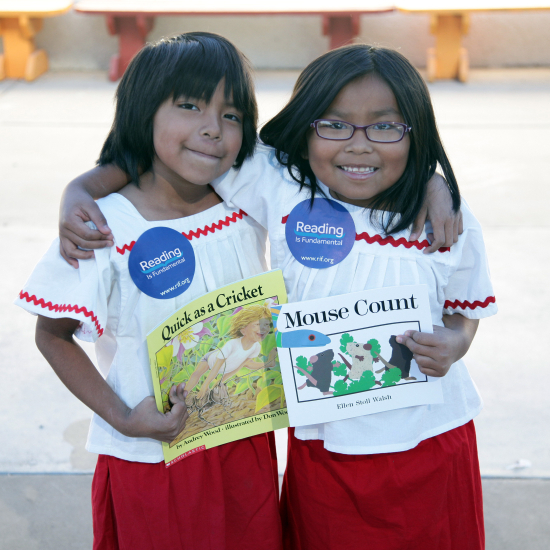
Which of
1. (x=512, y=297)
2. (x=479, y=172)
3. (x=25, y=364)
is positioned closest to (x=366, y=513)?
(x=25, y=364)

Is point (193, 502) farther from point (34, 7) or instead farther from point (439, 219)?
point (34, 7)

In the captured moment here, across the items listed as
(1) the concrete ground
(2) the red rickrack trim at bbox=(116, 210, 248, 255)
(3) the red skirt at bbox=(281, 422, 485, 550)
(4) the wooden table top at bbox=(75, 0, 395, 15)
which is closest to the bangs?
(2) the red rickrack trim at bbox=(116, 210, 248, 255)

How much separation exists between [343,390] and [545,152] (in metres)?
3.79

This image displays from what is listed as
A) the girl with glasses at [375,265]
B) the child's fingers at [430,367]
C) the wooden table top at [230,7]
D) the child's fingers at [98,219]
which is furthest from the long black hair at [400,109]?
the wooden table top at [230,7]

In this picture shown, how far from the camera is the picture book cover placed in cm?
111

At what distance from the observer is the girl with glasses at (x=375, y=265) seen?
1.09 meters

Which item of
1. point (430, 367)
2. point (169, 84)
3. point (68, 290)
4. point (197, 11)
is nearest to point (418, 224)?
point (430, 367)

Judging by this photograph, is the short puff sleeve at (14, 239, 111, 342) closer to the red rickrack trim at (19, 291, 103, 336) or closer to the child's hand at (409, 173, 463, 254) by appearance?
the red rickrack trim at (19, 291, 103, 336)

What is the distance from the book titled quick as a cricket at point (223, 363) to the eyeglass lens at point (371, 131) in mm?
262

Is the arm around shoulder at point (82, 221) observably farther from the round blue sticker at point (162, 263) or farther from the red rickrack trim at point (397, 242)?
the red rickrack trim at point (397, 242)

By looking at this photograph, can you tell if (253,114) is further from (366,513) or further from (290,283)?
(366,513)

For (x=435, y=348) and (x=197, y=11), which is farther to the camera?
(x=197, y=11)

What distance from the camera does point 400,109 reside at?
3.56ft

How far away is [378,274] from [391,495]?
1.38 feet
